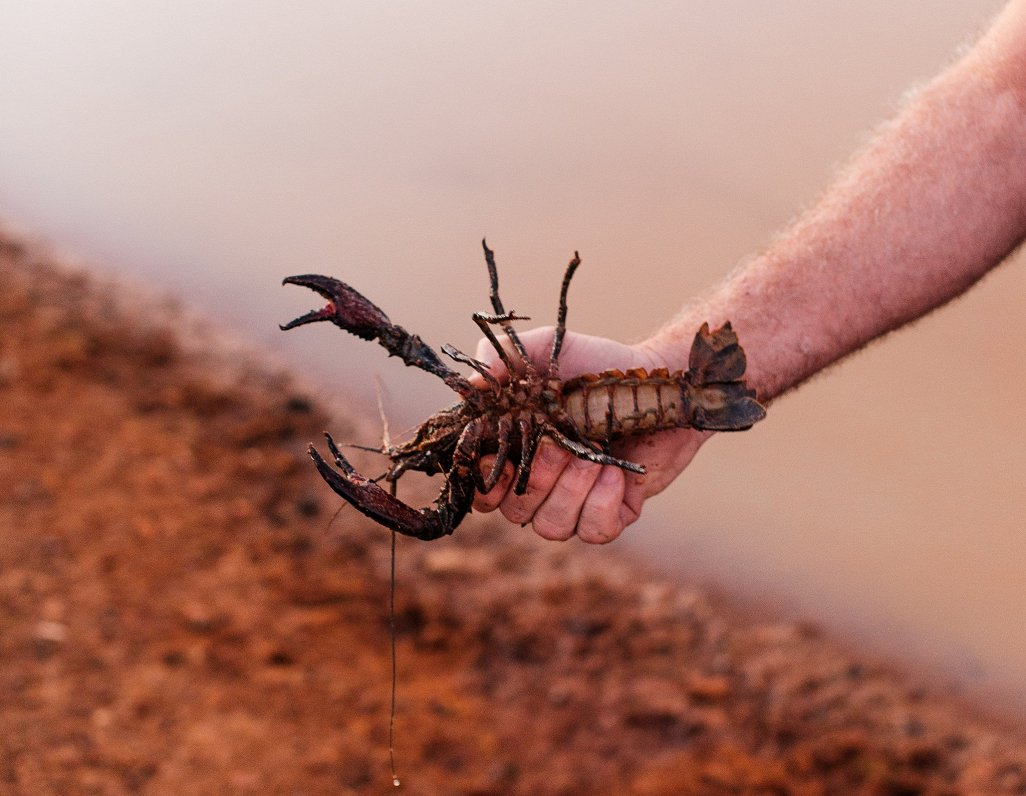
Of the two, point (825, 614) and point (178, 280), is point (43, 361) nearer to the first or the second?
point (178, 280)

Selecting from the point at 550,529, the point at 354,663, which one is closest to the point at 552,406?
the point at 550,529

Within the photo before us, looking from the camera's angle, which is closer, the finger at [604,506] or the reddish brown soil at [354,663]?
the finger at [604,506]

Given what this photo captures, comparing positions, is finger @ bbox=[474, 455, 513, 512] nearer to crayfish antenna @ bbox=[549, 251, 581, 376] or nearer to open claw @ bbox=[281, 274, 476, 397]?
open claw @ bbox=[281, 274, 476, 397]

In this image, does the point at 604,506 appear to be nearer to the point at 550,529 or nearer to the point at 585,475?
the point at 585,475

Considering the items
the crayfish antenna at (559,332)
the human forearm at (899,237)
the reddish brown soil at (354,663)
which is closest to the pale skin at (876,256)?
the human forearm at (899,237)

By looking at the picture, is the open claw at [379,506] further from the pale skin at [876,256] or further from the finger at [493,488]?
the pale skin at [876,256]

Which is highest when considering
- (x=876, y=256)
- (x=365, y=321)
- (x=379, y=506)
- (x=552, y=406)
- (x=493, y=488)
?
(x=876, y=256)

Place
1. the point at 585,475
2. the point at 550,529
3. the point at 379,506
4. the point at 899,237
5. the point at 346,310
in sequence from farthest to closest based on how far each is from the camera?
the point at 899,237
the point at 550,529
the point at 585,475
the point at 346,310
the point at 379,506

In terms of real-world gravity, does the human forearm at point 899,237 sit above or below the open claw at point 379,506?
above
